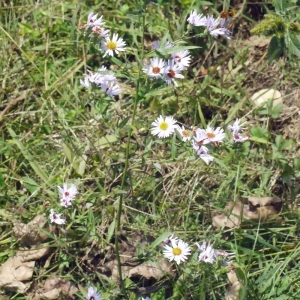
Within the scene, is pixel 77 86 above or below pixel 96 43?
below

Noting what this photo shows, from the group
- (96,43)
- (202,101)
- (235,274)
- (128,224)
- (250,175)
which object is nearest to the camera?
(96,43)

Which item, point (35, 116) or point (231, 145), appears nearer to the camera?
point (231, 145)

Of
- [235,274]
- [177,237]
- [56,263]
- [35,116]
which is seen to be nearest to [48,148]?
[35,116]

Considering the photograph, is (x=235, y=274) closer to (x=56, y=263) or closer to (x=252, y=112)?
(x=56, y=263)

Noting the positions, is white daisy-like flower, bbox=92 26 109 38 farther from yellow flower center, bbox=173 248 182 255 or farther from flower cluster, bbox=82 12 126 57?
yellow flower center, bbox=173 248 182 255

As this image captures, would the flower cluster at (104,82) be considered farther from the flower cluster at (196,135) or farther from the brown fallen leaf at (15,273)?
the brown fallen leaf at (15,273)

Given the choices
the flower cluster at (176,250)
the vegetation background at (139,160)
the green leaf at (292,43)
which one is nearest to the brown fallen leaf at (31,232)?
the vegetation background at (139,160)

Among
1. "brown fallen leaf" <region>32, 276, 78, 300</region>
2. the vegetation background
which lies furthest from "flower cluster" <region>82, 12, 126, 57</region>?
"brown fallen leaf" <region>32, 276, 78, 300</region>
